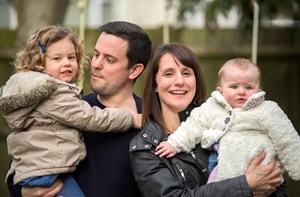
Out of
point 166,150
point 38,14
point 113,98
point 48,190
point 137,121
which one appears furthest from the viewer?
point 38,14

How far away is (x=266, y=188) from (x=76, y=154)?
99 centimetres

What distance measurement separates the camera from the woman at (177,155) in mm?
3180

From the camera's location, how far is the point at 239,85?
10.9ft

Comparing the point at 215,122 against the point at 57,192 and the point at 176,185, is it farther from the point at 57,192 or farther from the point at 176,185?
the point at 57,192

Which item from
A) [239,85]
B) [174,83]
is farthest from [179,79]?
[239,85]

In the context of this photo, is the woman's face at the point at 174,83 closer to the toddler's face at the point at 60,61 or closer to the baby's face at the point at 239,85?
the baby's face at the point at 239,85

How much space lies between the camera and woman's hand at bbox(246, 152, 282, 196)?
10.4ft

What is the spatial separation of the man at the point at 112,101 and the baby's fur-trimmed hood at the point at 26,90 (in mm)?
308

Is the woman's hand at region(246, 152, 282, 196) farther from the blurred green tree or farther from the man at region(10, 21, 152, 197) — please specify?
the blurred green tree

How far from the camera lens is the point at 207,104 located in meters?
3.41

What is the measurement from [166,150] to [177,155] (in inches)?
3.0

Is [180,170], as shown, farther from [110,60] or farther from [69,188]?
[110,60]

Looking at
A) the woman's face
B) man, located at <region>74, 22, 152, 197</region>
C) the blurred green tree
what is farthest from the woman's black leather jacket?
the blurred green tree

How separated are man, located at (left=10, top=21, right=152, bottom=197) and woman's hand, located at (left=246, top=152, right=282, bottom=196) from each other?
27.7 inches
